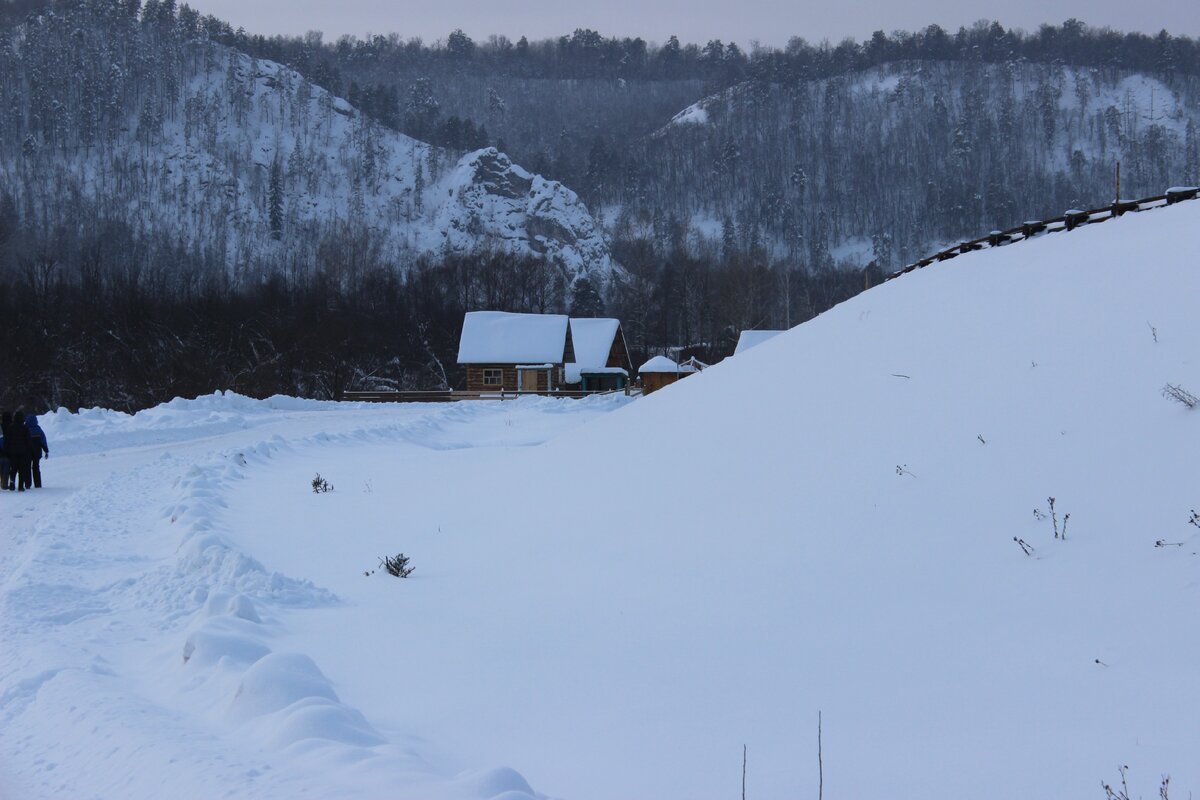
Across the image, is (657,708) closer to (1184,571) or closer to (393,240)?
(1184,571)

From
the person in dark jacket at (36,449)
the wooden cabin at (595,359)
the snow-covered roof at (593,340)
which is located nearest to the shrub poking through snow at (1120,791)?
the person in dark jacket at (36,449)

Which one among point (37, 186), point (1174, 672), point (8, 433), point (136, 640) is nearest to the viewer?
point (1174, 672)

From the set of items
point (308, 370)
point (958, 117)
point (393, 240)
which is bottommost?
point (308, 370)

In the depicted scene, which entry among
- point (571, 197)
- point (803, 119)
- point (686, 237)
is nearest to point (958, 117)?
point (803, 119)

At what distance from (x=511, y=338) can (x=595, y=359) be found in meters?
6.95

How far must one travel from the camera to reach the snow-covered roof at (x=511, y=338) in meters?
61.7

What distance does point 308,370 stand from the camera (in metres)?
66.5

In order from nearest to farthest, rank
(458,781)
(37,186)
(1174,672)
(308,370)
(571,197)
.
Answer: (458,781) < (1174,672) < (308,370) < (37,186) < (571,197)

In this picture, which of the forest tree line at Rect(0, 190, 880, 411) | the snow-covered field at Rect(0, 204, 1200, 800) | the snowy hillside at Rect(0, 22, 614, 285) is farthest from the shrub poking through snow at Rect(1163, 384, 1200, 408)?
the snowy hillside at Rect(0, 22, 614, 285)

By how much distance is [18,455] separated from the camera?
15.6 m

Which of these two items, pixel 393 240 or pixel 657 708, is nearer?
pixel 657 708

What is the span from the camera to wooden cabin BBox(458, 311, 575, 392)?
6162cm

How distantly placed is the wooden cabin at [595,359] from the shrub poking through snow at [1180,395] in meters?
56.3

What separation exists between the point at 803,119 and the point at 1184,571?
187m
